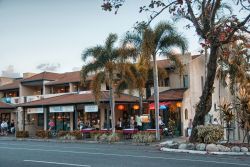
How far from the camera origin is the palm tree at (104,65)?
3058 centimetres

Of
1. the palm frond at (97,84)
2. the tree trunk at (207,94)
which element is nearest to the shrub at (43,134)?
the palm frond at (97,84)

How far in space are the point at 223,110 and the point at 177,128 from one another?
11.9 m

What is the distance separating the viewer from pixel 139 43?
1110 inches

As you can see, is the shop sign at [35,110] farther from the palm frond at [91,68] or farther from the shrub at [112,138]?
the shrub at [112,138]

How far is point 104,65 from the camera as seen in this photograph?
102 feet

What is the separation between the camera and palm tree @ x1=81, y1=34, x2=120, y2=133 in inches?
1204

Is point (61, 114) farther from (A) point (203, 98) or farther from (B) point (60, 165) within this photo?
(B) point (60, 165)

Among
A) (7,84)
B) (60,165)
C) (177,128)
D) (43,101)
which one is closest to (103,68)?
(177,128)

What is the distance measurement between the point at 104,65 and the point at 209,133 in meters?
12.1

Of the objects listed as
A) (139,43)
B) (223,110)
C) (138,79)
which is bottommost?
(223,110)

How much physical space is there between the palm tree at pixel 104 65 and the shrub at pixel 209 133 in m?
9.99

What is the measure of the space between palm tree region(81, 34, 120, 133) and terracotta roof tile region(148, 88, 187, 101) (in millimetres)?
4945

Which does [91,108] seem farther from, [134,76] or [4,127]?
[4,127]

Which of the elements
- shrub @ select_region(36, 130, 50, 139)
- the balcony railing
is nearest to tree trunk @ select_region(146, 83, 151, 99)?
shrub @ select_region(36, 130, 50, 139)
